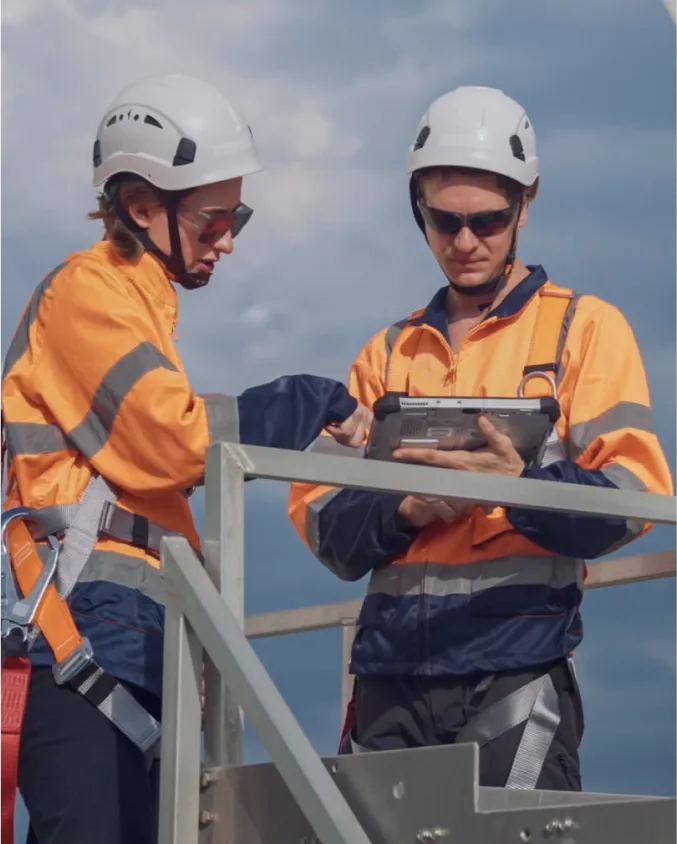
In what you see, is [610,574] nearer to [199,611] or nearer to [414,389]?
[414,389]

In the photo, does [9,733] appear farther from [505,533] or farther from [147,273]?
[505,533]

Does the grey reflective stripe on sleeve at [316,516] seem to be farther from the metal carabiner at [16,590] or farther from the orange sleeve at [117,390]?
the metal carabiner at [16,590]

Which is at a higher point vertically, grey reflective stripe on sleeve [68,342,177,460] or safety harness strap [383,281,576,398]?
safety harness strap [383,281,576,398]

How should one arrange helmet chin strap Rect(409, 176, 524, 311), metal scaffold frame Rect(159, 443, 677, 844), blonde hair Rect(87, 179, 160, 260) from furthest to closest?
helmet chin strap Rect(409, 176, 524, 311) < blonde hair Rect(87, 179, 160, 260) < metal scaffold frame Rect(159, 443, 677, 844)

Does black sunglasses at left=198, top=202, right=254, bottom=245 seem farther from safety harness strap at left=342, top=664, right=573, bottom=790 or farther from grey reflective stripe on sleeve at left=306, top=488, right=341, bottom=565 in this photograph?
safety harness strap at left=342, top=664, right=573, bottom=790

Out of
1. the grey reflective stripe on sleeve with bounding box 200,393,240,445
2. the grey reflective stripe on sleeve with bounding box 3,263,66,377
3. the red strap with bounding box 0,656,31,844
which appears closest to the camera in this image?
the red strap with bounding box 0,656,31,844

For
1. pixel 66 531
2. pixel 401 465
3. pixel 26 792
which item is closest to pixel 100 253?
pixel 66 531

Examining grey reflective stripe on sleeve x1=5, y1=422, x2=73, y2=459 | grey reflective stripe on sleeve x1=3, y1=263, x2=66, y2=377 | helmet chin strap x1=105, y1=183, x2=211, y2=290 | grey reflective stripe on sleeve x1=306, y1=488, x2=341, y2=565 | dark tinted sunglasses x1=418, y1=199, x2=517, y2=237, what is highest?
dark tinted sunglasses x1=418, y1=199, x2=517, y2=237

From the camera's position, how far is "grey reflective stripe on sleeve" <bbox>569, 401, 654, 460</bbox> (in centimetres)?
432

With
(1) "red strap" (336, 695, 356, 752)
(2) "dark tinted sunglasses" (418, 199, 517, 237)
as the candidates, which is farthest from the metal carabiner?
(2) "dark tinted sunglasses" (418, 199, 517, 237)

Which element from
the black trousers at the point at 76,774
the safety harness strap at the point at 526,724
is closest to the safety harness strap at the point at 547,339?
the safety harness strap at the point at 526,724

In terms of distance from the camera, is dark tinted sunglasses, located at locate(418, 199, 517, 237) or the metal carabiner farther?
dark tinted sunglasses, located at locate(418, 199, 517, 237)

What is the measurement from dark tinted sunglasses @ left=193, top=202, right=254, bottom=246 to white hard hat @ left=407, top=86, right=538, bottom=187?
2.29 feet

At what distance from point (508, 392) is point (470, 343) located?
0.25m
